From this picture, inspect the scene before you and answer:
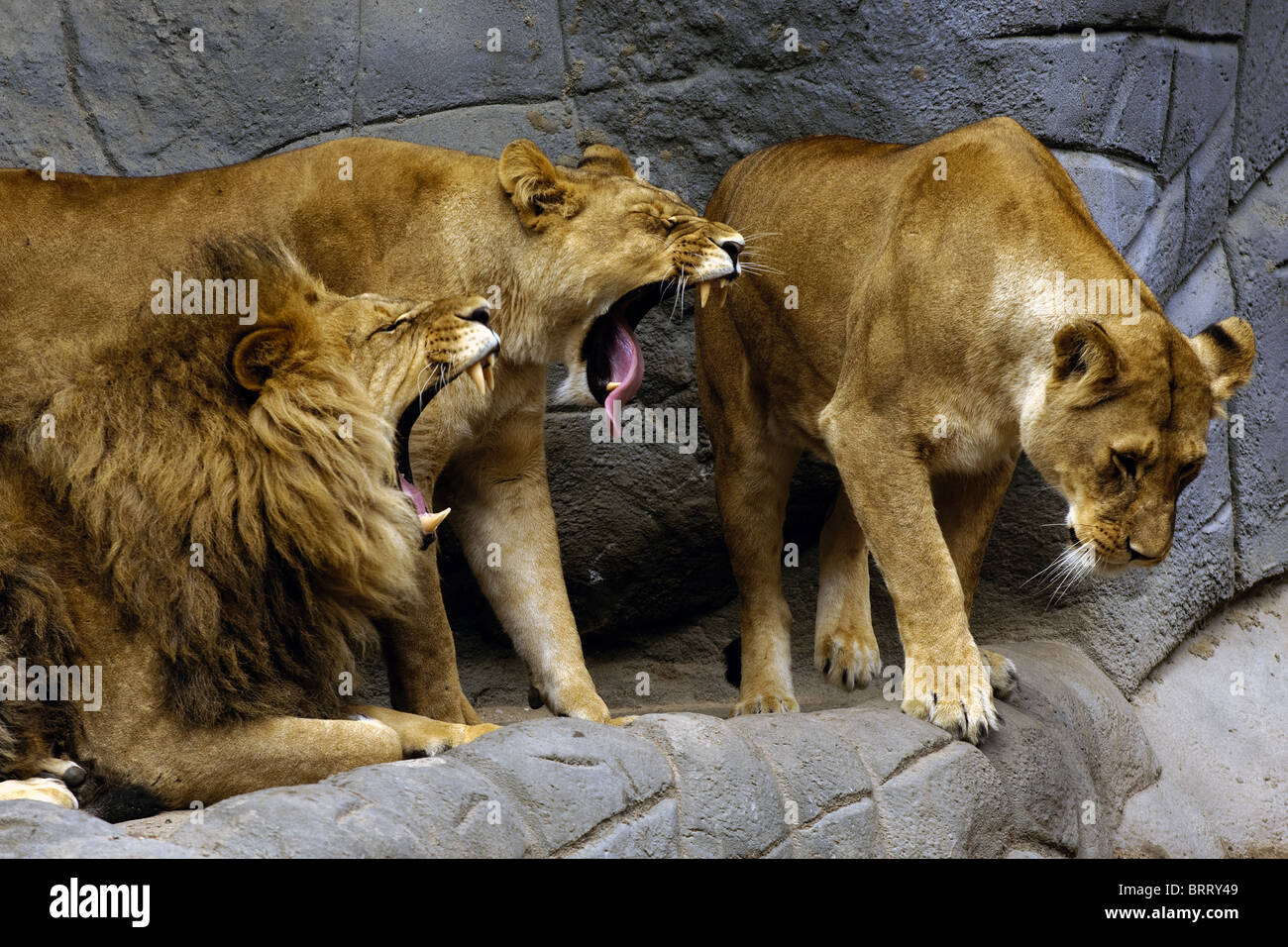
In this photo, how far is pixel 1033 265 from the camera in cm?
440

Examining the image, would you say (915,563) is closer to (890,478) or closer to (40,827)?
(890,478)

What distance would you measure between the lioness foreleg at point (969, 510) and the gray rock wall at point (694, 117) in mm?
840

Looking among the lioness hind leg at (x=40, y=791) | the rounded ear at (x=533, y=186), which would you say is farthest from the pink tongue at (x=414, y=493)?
the lioness hind leg at (x=40, y=791)

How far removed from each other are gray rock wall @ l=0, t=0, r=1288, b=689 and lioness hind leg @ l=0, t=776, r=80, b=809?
279 centimetres

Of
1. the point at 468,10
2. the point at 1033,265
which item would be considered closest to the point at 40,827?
the point at 1033,265

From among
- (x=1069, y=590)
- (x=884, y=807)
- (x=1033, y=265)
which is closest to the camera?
(x=884, y=807)

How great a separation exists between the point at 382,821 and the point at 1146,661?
3628 millimetres

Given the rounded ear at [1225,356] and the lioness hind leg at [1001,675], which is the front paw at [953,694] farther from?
the rounded ear at [1225,356]

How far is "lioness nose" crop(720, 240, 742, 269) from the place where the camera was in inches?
183

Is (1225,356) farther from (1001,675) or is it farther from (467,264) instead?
(467,264)

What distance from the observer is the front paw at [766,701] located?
5.08m

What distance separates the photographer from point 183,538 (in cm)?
360
